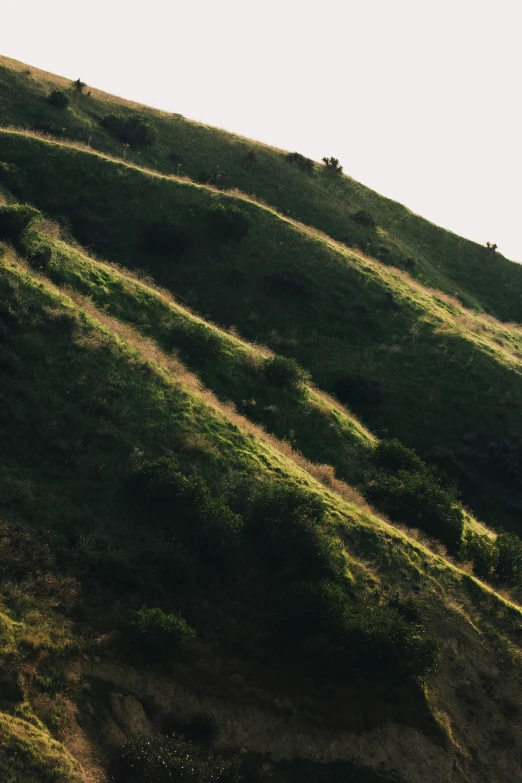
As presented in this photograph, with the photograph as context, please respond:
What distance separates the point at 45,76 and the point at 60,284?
3547 centimetres

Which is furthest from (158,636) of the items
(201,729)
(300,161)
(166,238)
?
(300,161)

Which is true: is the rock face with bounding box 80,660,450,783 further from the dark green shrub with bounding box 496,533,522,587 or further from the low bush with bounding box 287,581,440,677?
the dark green shrub with bounding box 496,533,522,587

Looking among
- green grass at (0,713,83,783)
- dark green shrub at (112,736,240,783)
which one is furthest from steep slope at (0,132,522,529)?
green grass at (0,713,83,783)

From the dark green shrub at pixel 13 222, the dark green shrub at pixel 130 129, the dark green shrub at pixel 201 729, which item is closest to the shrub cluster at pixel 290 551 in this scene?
the dark green shrub at pixel 201 729

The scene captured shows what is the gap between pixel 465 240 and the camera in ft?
197

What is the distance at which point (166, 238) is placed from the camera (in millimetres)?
39719

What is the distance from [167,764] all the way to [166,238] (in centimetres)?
3131

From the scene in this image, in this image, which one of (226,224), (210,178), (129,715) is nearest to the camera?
(129,715)

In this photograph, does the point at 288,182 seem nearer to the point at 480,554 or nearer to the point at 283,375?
the point at 283,375

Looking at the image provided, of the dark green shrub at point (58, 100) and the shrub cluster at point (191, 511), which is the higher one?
the dark green shrub at point (58, 100)

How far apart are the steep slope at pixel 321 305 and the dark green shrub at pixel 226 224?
8 centimetres

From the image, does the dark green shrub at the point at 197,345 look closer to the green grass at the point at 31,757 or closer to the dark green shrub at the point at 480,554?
the dark green shrub at the point at 480,554

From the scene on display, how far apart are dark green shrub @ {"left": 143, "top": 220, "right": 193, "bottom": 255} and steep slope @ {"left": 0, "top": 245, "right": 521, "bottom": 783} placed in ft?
54.9

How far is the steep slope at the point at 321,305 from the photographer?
33.3m
